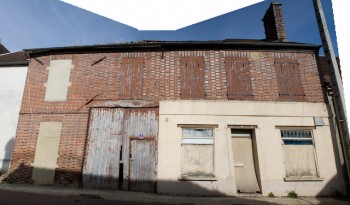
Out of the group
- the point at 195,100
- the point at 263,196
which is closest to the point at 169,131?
the point at 195,100

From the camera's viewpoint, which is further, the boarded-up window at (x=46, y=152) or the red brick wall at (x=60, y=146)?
the boarded-up window at (x=46, y=152)

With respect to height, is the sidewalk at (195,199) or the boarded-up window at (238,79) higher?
the boarded-up window at (238,79)

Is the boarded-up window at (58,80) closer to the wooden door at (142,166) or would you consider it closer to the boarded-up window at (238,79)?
the wooden door at (142,166)

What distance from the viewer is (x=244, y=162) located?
9.46m

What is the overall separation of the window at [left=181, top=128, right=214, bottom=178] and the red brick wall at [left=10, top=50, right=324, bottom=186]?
5.41 ft

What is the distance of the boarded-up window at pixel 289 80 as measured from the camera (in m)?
10.1

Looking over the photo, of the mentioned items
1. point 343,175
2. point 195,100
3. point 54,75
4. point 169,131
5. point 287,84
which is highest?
point 54,75

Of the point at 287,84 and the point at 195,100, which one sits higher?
the point at 287,84

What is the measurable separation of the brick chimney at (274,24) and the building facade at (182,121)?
218cm

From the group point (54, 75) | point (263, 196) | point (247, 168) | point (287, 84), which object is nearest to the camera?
point (263, 196)

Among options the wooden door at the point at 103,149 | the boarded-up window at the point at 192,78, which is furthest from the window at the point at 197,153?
the wooden door at the point at 103,149

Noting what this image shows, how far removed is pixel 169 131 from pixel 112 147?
A: 7.91 feet

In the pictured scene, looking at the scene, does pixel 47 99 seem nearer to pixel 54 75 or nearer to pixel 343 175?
pixel 54 75

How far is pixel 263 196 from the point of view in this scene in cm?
876
